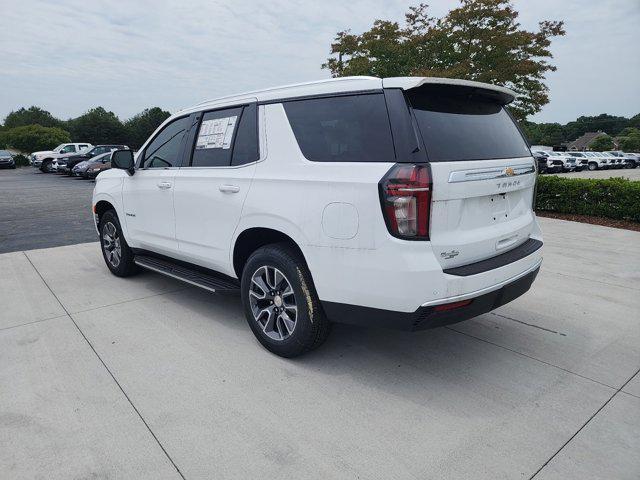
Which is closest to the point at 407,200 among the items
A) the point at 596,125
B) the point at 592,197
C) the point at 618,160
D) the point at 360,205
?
the point at 360,205

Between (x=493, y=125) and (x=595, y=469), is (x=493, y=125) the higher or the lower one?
the higher one

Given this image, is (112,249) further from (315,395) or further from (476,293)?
(476,293)

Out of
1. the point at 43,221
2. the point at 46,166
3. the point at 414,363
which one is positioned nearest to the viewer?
the point at 414,363

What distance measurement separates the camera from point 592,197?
33.6 ft

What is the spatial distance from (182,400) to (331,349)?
47.4 inches

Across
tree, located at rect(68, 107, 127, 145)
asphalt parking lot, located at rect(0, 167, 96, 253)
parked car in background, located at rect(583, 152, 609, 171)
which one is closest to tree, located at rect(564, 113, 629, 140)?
parked car in background, located at rect(583, 152, 609, 171)

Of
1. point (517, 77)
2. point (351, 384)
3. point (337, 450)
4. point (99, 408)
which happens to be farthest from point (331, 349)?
point (517, 77)

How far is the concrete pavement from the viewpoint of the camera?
228 centimetres

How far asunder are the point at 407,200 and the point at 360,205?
0.93ft

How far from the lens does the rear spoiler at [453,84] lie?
267 centimetres

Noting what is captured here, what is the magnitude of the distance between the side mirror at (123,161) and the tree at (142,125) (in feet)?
203

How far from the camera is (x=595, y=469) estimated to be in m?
2.21

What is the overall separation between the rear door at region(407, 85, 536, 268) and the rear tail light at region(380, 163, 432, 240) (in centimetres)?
7

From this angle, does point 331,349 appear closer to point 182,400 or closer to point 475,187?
point 182,400
